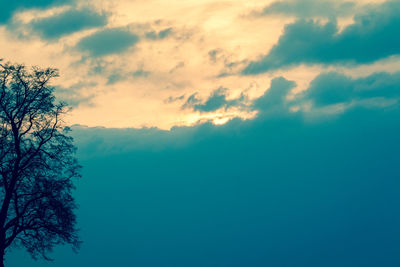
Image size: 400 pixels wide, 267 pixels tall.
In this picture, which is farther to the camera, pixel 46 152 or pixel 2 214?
pixel 46 152

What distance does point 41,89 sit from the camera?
2289 centimetres

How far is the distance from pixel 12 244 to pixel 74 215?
141 inches

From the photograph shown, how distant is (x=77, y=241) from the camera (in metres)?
23.1

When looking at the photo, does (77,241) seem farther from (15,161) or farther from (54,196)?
(15,161)

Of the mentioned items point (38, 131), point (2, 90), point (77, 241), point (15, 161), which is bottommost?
point (77, 241)

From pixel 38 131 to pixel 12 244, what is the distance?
20.0 feet

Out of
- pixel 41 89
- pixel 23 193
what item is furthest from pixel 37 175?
pixel 41 89

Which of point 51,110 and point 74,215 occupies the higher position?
point 51,110

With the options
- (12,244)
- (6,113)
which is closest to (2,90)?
(6,113)

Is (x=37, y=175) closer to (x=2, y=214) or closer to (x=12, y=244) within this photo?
(x=2, y=214)

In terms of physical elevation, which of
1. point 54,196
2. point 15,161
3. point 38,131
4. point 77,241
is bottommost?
point 77,241

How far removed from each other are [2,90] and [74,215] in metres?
7.32

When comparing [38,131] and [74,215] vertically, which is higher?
[38,131]

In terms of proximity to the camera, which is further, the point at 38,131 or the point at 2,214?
the point at 38,131
